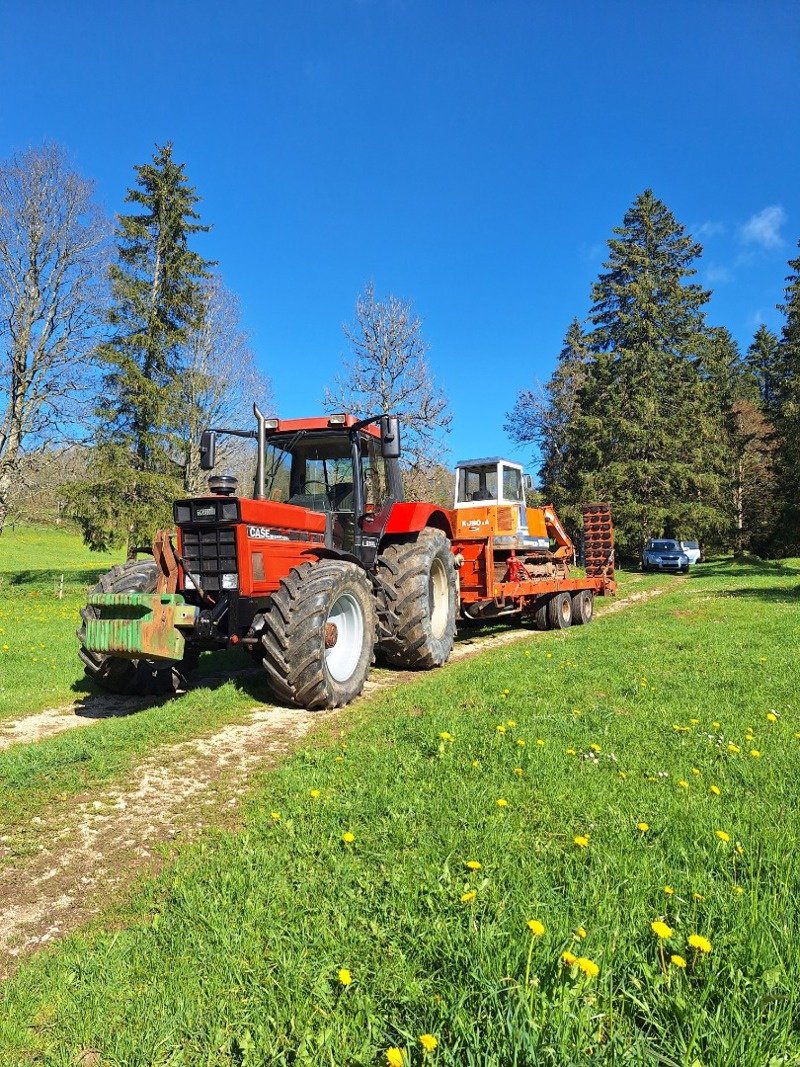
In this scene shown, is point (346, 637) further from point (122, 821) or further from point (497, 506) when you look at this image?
point (497, 506)

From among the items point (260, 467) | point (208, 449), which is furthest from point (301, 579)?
point (208, 449)

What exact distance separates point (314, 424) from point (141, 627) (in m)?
3.27

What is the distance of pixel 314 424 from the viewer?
793cm

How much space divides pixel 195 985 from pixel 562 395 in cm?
4172

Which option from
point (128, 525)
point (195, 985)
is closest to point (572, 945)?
point (195, 985)

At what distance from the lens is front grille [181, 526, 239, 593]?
649 cm

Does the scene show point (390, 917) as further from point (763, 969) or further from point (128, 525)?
point (128, 525)

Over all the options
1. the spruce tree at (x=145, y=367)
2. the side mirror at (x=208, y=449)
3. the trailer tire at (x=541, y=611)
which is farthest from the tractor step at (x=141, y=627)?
the spruce tree at (x=145, y=367)

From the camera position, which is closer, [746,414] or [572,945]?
[572,945]

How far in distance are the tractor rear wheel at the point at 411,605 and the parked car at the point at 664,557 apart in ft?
74.8

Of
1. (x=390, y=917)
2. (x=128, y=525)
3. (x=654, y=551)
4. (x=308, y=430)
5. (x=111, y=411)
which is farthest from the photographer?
(x=654, y=551)

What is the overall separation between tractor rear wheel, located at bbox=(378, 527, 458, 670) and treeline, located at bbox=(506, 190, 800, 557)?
23.1 metres

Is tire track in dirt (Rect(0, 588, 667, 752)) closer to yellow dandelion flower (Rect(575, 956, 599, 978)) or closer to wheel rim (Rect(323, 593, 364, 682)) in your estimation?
wheel rim (Rect(323, 593, 364, 682))

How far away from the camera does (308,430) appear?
313 inches
